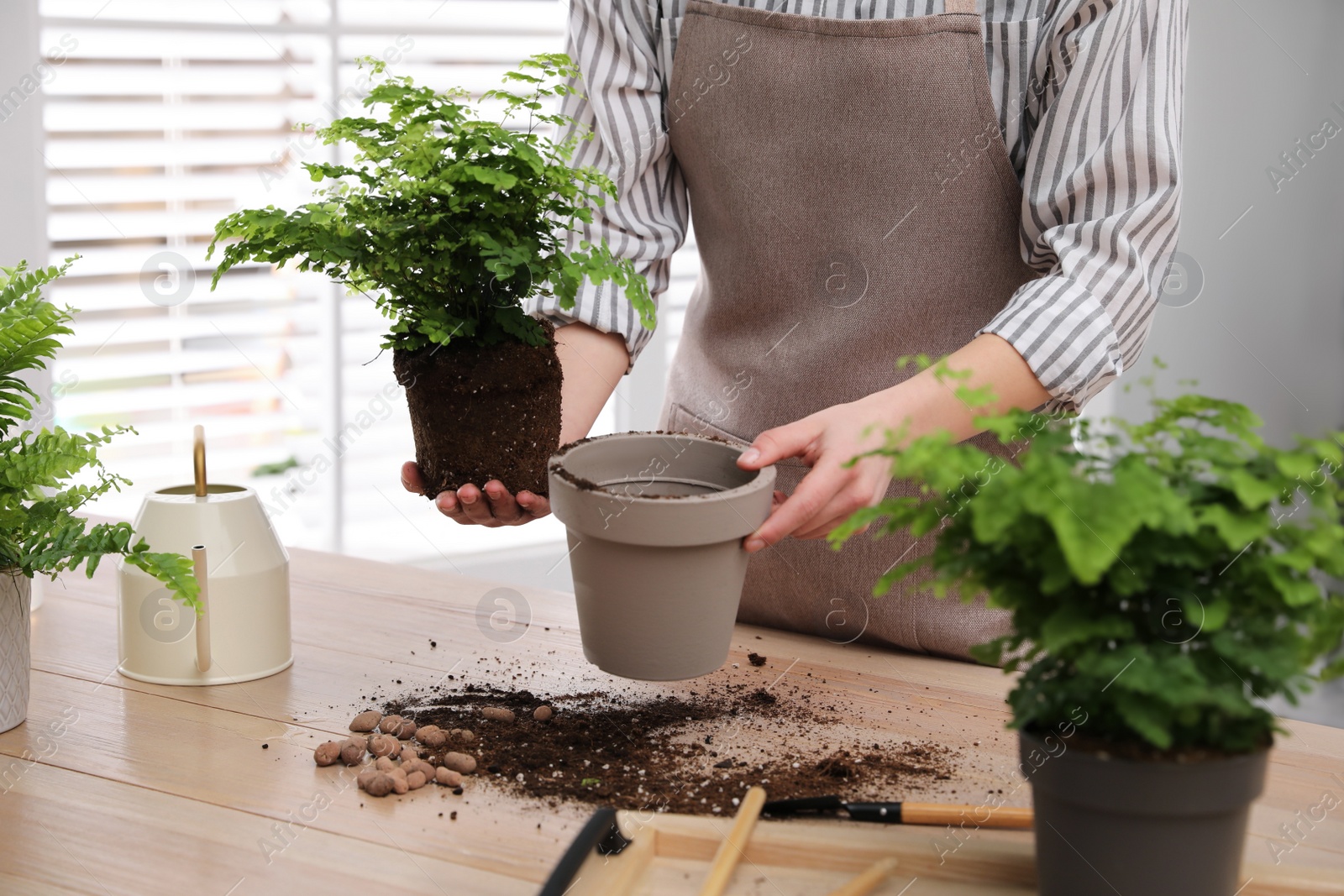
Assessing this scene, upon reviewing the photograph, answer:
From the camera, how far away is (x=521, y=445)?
4.09ft

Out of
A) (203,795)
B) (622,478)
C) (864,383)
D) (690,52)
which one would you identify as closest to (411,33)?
(690,52)

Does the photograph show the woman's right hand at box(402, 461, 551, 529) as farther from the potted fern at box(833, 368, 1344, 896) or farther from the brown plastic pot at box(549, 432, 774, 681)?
the potted fern at box(833, 368, 1344, 896)

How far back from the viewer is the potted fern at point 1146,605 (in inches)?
24.8

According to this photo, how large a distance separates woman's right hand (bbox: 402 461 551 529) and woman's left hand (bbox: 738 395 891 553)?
1.00 feet

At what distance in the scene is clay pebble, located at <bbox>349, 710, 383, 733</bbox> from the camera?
1.06 m

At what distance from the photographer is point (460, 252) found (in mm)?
1152

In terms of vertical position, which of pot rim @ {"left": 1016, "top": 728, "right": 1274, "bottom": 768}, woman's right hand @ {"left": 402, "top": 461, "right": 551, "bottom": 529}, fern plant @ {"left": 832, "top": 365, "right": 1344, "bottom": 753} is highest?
fern plant @ {"left": 832, "top": 365, "right": 1344, "bottom": 753}

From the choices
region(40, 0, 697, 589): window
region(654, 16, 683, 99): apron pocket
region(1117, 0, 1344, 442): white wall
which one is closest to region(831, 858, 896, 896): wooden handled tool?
region(654, 16, 683, 99): apron pocket

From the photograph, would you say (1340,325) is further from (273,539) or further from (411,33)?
(273,539)

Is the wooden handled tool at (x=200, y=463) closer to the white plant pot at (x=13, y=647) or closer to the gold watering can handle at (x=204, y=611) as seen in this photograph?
the gold watering can handle at (x=204, y=611)

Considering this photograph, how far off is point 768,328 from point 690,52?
362 millimetres

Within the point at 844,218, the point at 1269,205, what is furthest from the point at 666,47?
the point at 1269,205

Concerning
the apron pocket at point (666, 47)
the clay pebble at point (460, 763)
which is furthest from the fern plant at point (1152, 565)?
the apron pocket at point (666, 47)

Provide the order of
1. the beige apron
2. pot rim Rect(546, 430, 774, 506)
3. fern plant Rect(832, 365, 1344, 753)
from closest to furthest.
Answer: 1. fern plant Rect(832, 365, 1344, 753)
2. pot rim Rect(546, 430, 774, 506)
3. the beige apron
